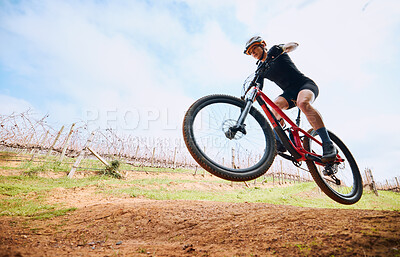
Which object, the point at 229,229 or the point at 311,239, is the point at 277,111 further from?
the point at 229,229

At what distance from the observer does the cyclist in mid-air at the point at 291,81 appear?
2.74 meters

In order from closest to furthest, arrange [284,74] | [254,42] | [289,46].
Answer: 1. [289,46]
2. [254,42]
3. [284,74]

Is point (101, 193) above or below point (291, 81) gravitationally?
below

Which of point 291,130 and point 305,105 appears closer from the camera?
point 305,105

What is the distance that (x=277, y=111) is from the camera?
290 cm

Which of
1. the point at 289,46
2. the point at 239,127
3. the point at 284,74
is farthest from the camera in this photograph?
the point at 284,74

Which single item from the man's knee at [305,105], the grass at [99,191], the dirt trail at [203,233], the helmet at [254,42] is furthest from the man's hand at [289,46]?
the grass at [99,191]

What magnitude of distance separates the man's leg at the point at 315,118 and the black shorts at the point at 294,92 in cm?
11

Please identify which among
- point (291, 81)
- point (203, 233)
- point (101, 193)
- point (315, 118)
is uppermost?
point (291, 81)

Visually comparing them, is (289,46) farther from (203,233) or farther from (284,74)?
(203,233)

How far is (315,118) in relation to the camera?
288 cm

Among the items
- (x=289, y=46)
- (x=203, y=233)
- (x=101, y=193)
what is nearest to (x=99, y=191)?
(x=101, y=193)

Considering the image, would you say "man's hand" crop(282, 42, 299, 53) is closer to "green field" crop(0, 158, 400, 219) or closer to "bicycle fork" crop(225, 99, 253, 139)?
"bicycle fork" crop(225, 99, 253, 139)

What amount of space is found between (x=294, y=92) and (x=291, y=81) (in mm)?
194
